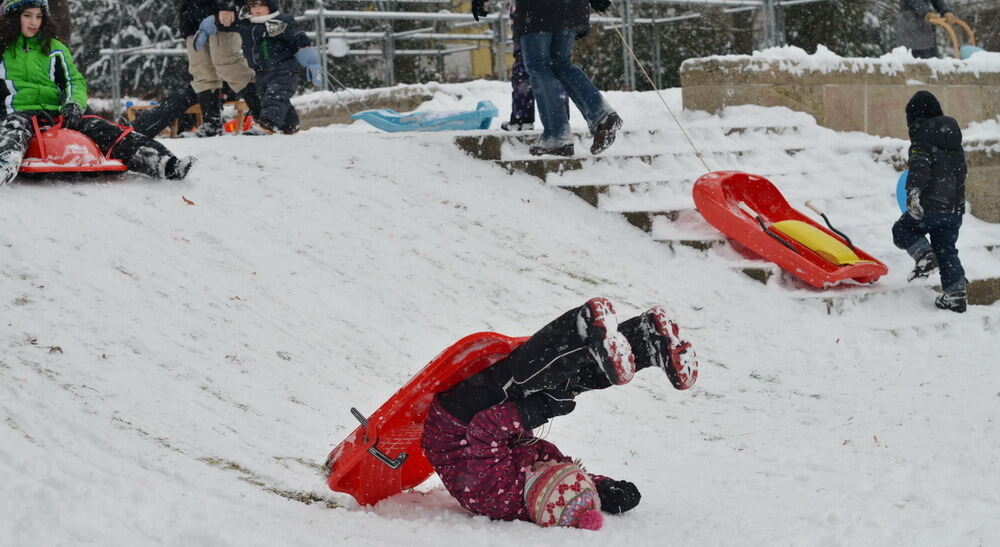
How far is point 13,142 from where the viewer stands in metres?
5.19

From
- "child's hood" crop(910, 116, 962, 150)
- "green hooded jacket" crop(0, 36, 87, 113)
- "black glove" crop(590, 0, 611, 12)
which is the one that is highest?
"black glove" crop(590, 0, 611, 12)

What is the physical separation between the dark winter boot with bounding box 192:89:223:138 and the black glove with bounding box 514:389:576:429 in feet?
19.9

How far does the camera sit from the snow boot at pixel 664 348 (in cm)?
279

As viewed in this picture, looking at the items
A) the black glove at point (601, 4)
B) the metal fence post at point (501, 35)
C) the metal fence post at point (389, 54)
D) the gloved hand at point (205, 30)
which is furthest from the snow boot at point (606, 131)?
the metal fence post at point (389, 54)

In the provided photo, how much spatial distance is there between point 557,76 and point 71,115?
3.06 meters

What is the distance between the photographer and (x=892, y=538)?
9.50 ft

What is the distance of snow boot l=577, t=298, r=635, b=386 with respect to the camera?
8.89 ft

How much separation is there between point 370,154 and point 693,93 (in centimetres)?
291

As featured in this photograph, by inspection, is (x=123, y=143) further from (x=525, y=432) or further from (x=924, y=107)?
(x=924, y=107)

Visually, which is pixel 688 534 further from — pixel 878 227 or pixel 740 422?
pixel 878 227

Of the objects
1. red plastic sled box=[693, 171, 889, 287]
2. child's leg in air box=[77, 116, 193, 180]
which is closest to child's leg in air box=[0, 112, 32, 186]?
child's leg in air box=[77, 116, 193, 180]

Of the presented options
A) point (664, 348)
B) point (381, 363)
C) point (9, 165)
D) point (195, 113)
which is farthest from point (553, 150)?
point (195, 113)

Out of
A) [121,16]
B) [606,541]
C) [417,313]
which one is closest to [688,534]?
[606,541]

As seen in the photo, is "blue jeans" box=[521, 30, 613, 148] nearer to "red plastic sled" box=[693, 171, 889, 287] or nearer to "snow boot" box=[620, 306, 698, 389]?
"red plastic sled" box=[693, 171, 889, 287]
